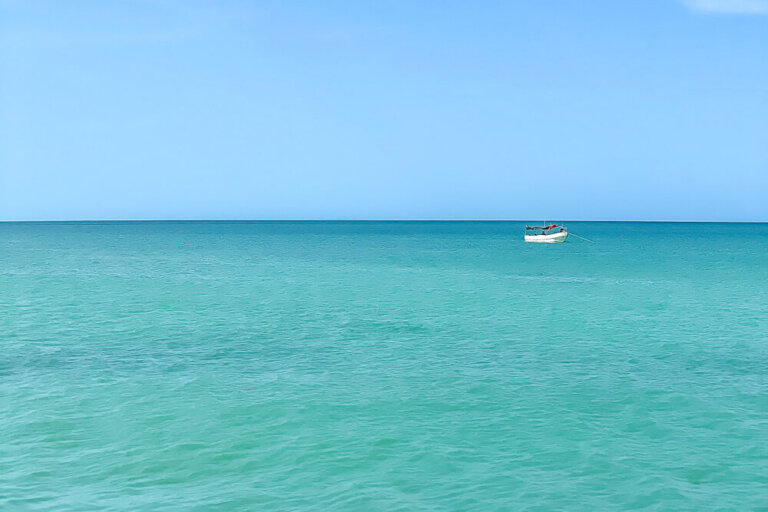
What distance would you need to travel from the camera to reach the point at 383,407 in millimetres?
15367

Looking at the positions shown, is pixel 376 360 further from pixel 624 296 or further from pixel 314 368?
pixel 624 296

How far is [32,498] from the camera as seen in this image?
10578 mm

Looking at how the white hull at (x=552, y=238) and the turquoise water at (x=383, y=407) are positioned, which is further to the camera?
the white hull at (x=552, y=238)

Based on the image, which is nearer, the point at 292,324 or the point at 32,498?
the point at 32,498

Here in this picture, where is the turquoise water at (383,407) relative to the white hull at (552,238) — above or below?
below

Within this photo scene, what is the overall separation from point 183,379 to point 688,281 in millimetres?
39553

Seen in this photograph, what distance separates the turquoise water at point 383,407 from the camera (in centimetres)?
1102

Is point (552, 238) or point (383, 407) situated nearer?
point (383, 407)

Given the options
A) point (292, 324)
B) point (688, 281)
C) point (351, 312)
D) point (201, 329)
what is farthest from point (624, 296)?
point (201, 329)

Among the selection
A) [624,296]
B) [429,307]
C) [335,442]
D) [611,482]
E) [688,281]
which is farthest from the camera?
[688,281]

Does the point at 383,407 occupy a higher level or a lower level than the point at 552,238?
lower

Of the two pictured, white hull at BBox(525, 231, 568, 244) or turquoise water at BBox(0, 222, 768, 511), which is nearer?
turquoise water at BBox(0, 222, 768, 511)

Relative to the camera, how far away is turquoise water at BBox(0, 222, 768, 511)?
1102 centimetres

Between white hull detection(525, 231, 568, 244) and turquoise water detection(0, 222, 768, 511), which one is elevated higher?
white hull detection(525, 231, 568, 244)
